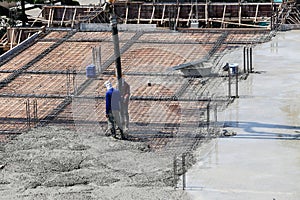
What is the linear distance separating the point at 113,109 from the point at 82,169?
264 cm

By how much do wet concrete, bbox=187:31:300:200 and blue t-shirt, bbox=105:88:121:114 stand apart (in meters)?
2.54

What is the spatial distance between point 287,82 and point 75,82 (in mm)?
6665

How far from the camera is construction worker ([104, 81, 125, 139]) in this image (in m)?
19.0

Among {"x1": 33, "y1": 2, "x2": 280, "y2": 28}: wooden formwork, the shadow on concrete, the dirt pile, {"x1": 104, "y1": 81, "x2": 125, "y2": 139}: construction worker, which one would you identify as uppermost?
{"x1": 33, "y1": 2, "x2": 280, "y2": 28}: wooden formwork

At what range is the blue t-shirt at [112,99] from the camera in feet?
62.0

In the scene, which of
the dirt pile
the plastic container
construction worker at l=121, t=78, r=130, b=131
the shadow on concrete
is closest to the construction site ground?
the dirt pile

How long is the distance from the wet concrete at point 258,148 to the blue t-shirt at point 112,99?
99.9 inches

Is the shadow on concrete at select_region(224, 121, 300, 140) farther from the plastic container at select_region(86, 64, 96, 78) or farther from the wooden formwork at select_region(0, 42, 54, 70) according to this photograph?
the wooden formwork at select_region(0, 42, 54, 70)

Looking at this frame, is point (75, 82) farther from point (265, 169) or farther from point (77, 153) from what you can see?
point (265, 169)

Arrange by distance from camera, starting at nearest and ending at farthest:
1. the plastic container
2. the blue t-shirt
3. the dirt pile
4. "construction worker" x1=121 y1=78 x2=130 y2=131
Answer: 1. the dirt pile
2. the blue t-shirt
3. "construction worker" x1=121 y1=78 x2=130 y2=131
4. the plastic container

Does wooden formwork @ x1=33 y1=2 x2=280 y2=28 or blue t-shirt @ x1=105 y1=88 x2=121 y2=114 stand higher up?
wooden formwork @ x1=33 y1=2 x2=280 y2=28

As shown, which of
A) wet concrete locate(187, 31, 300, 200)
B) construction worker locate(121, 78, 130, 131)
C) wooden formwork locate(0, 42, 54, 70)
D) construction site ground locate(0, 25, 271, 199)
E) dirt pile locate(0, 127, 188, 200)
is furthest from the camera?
wooden formwork locate(0, 42, 54, 70)

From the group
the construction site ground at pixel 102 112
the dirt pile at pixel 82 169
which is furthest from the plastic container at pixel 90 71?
the dirt pile at pixel 82 169

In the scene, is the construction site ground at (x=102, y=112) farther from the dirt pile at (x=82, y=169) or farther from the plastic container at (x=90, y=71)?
the plastic container at (x=90, y=71)
